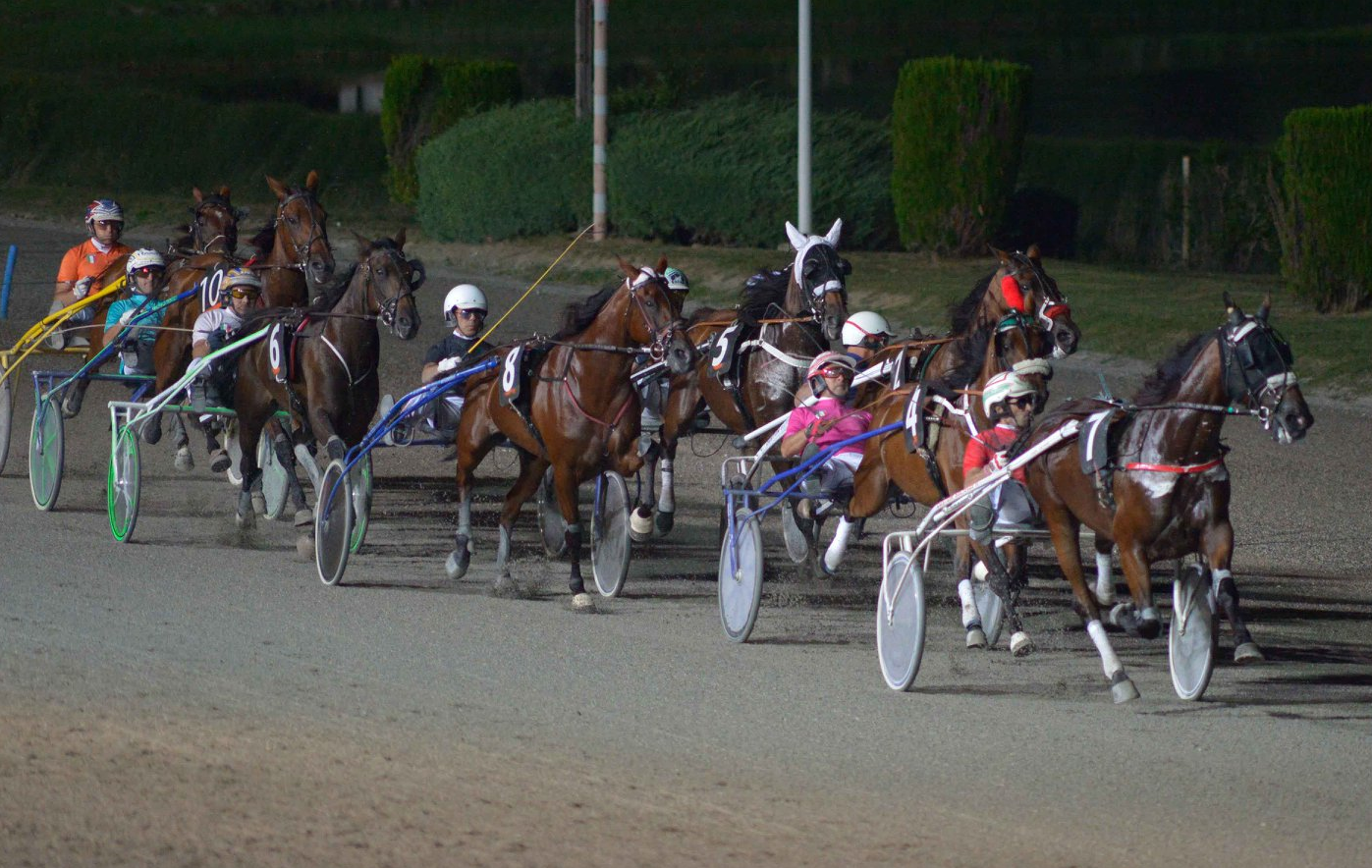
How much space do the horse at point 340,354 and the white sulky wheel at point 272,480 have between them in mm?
631

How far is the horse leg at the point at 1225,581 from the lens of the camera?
662 cm

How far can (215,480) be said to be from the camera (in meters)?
12.1

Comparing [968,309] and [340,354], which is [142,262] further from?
[968,309]

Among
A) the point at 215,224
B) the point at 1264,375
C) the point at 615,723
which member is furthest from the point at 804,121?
the point at 615,723

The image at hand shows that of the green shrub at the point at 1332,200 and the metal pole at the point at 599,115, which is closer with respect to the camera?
the green shrub at the point at 1332,200

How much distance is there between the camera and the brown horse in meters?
12.0

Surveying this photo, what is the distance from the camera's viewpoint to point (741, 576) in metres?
7.96

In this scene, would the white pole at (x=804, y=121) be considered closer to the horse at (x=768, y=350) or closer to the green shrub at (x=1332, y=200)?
the green shrub at (x=1332, y=200)

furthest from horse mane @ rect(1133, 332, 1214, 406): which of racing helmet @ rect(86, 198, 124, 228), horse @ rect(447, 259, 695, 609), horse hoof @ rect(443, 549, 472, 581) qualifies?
racing helmet @ rect(86, 198, 124, 228)

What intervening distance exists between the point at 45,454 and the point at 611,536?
12.2 feet

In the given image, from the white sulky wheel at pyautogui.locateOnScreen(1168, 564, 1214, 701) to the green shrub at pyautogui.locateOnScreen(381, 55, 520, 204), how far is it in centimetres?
2002

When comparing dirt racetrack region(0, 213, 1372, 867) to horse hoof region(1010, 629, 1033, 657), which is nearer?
dirt racetrack region(0, 213, 1372, 867)

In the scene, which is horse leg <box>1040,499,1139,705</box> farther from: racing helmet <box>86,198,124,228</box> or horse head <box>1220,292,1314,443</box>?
racing helmet <box>86,198,124,228</box>

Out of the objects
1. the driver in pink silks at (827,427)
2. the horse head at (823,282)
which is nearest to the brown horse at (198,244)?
the horse head at (823,282)
